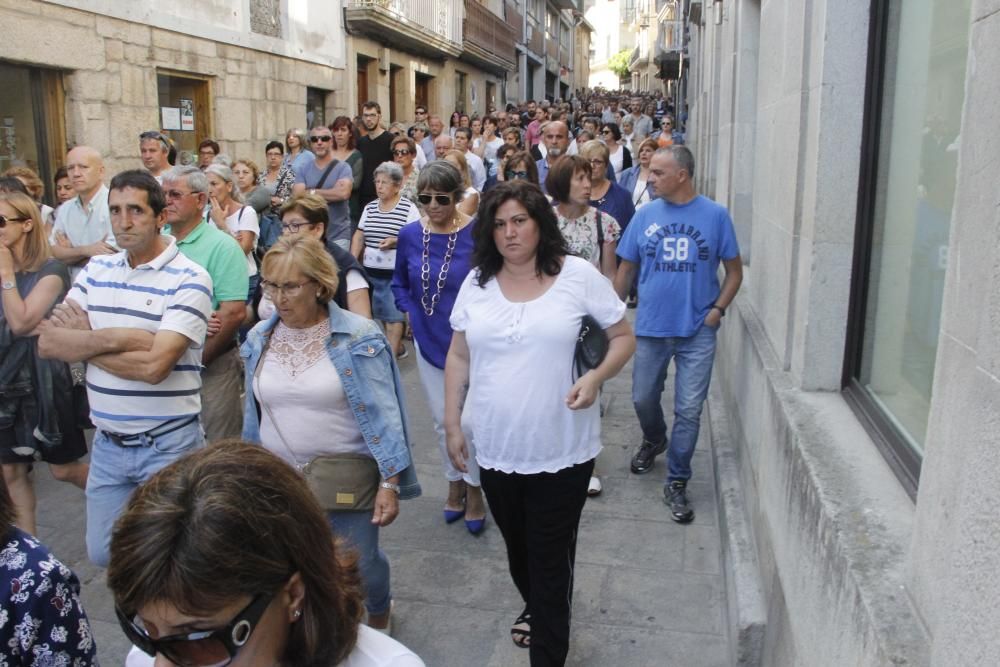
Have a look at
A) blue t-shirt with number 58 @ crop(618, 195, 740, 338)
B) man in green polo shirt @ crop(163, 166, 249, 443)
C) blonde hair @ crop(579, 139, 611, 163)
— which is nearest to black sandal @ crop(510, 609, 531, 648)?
man in green polo shirt @ crop(163, 166, 249, 443)

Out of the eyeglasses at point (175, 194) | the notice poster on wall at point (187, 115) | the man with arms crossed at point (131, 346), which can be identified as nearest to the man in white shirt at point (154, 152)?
the eyeglasses at point (175, 194)

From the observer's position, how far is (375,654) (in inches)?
65.5

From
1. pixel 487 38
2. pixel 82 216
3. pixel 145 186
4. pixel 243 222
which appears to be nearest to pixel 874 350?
pixel 145 186

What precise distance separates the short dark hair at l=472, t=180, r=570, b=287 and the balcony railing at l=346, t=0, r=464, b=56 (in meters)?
14.8

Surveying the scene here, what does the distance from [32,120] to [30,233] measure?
5911 millimetres

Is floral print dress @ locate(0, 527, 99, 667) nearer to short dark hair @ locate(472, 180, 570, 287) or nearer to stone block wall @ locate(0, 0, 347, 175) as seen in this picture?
short dark hair @ locate(472, 180, 570, 287)

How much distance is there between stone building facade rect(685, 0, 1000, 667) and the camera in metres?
1.54

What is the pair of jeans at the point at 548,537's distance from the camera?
3.20 meters

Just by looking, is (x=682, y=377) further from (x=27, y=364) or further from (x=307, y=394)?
(x=27, y=364)

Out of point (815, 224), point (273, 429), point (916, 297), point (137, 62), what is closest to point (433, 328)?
point (273, 429)

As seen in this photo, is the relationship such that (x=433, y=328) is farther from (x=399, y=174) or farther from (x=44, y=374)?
(x=399, y=174)

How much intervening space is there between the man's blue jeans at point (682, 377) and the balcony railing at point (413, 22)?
13796 millimetres

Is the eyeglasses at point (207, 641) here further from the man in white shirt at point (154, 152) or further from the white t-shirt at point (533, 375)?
the man in white shirt at point (154, 152)

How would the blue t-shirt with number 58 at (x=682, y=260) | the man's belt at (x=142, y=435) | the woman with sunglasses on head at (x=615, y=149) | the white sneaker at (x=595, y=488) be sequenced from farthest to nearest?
1. the woman with sunglasses on head at (x=615, y=149)
2. the white sneaker at (x=595, y=488)
3. the blue t-shirt with number 58 at (x=682, y=260)
4. the man's belt at (x=142, y=435)
